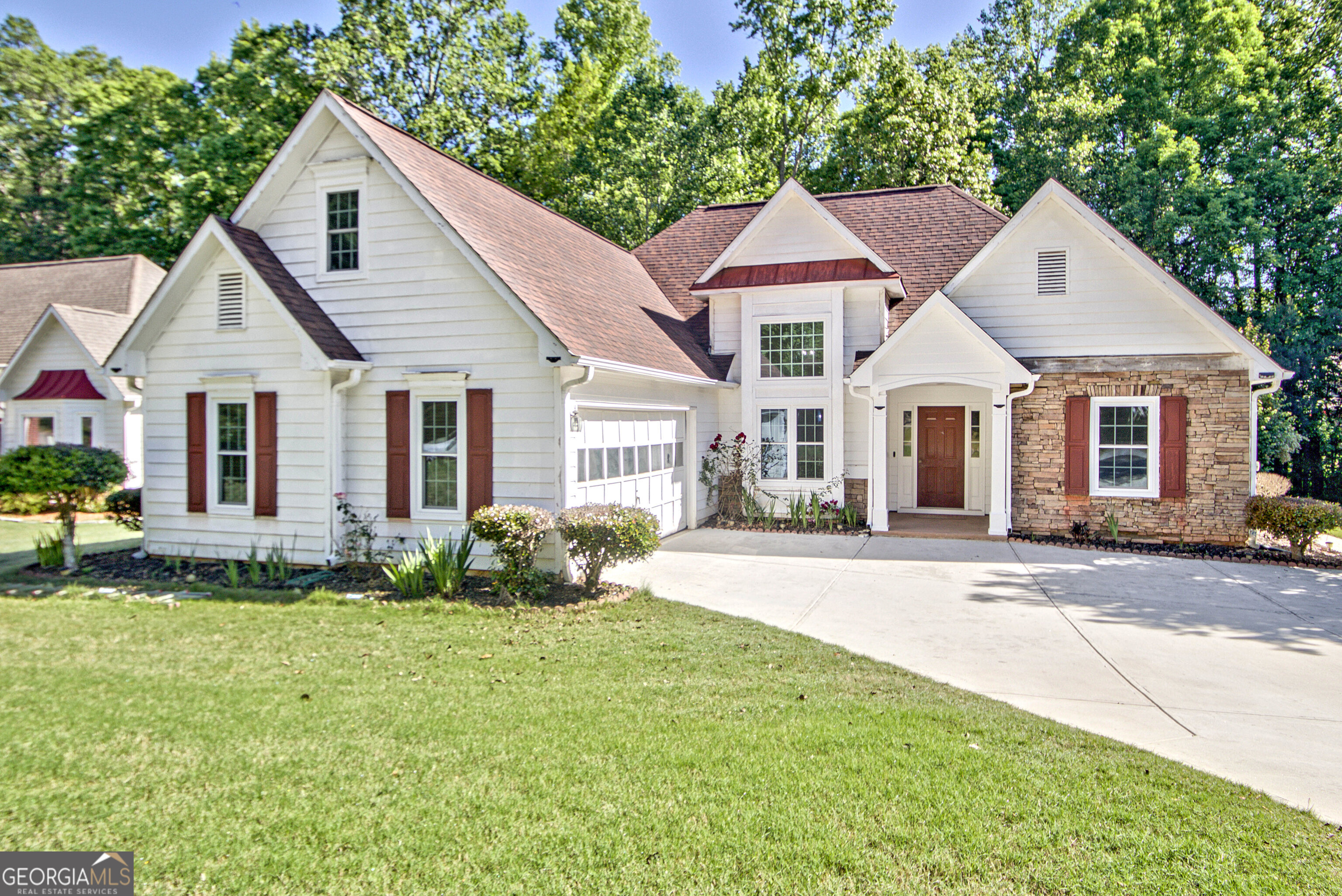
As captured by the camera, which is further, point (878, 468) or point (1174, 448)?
point (878, 468)

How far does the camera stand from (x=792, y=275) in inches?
605

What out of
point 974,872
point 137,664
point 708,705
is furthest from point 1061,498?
point 137,664

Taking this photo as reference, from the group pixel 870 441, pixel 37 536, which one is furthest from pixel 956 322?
pixel 37 536

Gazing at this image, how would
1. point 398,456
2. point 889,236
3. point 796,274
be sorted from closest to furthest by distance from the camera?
point 398,456, point 796,274, point 889,236

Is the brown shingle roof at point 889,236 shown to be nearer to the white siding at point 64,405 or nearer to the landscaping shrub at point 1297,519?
the landscaping shrub at point 1297,519

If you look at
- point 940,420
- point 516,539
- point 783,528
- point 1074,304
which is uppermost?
point 1074,304

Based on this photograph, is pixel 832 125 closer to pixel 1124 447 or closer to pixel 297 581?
pixel 1124 447

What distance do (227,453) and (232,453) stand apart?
0.10 metres

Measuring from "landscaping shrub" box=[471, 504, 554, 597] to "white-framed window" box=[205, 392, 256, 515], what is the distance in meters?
4.47

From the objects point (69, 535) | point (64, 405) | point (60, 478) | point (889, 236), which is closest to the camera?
point (60, 478)

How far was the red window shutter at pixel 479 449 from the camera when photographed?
10312 mm

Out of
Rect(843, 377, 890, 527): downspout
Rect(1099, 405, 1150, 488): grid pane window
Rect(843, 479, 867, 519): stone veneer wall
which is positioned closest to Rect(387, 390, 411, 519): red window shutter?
Rect(843, 377, 890, 527): downspout

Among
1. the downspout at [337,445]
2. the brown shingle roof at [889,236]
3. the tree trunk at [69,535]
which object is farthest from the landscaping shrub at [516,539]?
the brown shingle roof at [889,236]

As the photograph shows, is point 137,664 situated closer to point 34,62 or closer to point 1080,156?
point 1080,156
